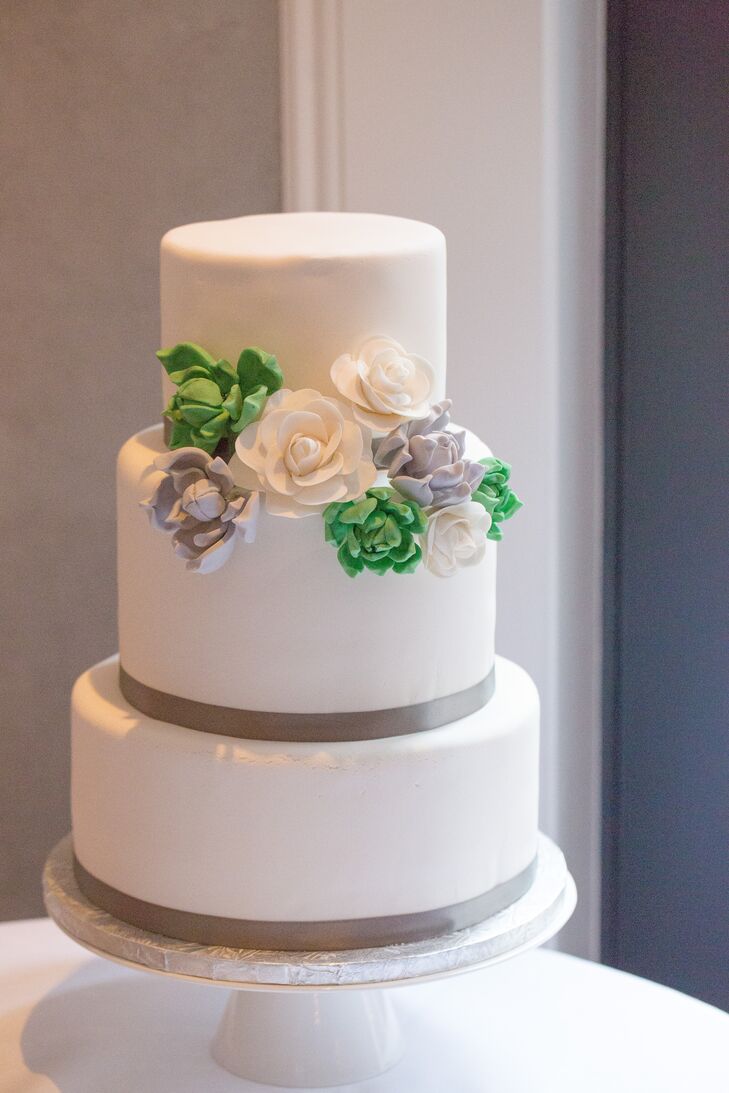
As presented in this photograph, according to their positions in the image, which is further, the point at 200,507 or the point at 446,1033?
the point at 446,1033

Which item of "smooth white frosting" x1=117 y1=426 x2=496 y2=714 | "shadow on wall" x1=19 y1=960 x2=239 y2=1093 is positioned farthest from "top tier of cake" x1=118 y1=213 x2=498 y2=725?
"shadow on wall" x1=19 y1=960 x2=239 y2=1093

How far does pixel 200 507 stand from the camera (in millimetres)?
1078

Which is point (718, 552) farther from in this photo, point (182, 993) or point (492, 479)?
point (182, 993)

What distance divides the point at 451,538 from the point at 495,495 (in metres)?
0.07

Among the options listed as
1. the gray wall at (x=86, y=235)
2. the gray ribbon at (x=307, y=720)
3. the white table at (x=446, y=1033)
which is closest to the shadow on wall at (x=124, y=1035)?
the white table at (x=446, y=1033)

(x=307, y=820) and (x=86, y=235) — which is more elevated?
(x=86, y=235)

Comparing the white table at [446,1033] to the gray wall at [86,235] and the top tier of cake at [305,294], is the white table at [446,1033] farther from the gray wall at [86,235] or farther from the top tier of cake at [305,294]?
the top tier of cake at [305,294]

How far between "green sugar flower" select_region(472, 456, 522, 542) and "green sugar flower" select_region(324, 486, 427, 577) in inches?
2.8

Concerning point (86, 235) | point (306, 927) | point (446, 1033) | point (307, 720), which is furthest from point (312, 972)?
point (86, 235)

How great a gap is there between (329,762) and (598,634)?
2.72ft

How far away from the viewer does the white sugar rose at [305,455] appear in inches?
42.1

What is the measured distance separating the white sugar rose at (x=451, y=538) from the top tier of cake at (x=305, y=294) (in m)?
0.12

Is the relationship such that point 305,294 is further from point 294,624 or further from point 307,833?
point 307,833

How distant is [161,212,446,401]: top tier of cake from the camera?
1126 millimetres
